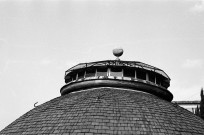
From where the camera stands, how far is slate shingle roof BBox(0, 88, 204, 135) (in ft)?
46.2

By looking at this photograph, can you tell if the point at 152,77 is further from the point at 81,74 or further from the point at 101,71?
the point at 81,74

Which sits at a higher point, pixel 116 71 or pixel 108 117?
pixel 116 71

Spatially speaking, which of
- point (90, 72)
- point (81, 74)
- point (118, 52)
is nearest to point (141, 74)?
point (118, 52)

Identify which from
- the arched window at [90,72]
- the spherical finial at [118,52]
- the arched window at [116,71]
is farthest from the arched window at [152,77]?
the arched window at [90,72]

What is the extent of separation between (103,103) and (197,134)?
15.9 ft

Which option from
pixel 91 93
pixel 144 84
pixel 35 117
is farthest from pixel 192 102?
pixel 35 117

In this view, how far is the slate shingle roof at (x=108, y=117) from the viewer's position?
1407 centimetres

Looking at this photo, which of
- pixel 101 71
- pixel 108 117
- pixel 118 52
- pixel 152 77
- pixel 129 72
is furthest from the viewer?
pixel 118 52

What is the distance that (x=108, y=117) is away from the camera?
14.6 metres

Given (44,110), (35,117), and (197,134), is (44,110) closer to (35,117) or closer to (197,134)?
(35,117)

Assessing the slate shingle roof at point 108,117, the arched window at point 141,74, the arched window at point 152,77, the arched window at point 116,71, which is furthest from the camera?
the arched window at point 152,77

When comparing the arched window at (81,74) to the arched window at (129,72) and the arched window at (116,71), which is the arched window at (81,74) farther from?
the arched window at (129,72)

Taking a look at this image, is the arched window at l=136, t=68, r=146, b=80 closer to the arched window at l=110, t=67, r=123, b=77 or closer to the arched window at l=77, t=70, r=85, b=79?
the arched window at l=110, t=67, r=123, b=77

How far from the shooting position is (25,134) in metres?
15.0
